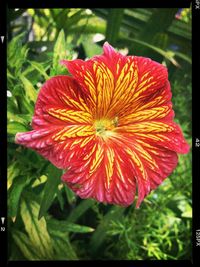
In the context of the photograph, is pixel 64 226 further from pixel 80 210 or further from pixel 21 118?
pixel 21 118

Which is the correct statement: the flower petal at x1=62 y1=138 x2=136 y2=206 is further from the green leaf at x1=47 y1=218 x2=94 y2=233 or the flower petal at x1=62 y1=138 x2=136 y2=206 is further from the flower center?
the green leaf at x1=47 y1=218 x2=94 y2=233

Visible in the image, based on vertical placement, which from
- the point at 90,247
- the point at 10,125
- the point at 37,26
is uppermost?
the point at 37,26

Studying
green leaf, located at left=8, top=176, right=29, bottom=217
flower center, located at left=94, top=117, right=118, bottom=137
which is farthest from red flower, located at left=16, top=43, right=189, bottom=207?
green leaf, located at left=8, top=176, right=29, bottom=217

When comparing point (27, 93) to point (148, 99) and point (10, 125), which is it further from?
point (148, 99)

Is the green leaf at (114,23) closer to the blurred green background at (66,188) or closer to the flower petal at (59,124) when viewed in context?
the blurred green background at (66,188)

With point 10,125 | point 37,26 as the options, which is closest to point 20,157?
point 10,125

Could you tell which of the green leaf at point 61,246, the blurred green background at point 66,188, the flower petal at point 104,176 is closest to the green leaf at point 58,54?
the blurred green background at point 66,188
